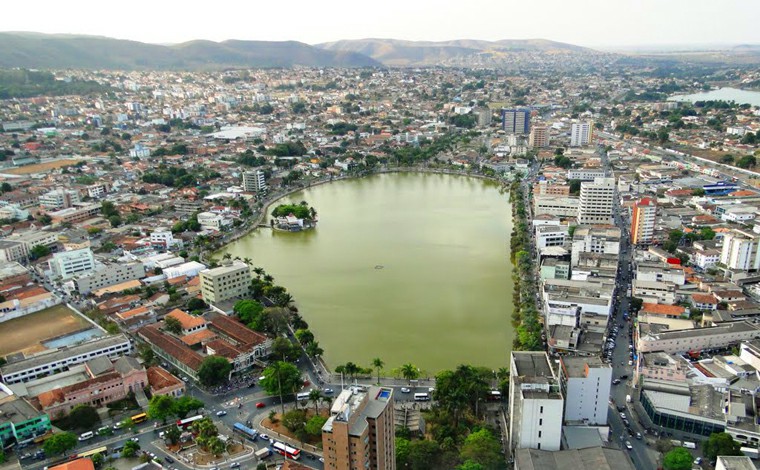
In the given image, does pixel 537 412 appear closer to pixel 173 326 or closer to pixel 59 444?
pixel 59 444

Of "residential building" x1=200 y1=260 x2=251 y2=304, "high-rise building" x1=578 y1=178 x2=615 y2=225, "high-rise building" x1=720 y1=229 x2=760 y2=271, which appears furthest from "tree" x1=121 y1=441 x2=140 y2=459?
"high-rise building" x1=578 y1=178 x2=615 y2=225

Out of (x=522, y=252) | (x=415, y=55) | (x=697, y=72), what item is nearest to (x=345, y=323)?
(x=522, y=252)

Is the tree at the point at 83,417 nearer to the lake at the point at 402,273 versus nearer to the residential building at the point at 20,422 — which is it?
Result: the residential building at the point at 20,422

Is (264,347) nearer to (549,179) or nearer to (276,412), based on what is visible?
(276,412)

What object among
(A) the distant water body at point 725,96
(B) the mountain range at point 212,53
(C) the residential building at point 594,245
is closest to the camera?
(C) the residential building at point 594,245

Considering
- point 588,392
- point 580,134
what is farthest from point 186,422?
point 580,134

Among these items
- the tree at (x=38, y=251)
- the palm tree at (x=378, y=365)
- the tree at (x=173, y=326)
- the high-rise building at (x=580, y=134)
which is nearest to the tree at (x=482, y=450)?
the palm tree at (x=378, y=365)

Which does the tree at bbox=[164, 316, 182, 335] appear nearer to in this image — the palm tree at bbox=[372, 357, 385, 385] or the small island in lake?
the palm tree at bbox=[372, 357, 385, 385]
